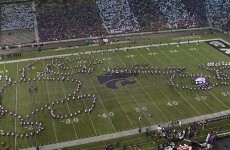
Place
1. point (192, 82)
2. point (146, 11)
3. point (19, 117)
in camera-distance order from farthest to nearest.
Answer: point (146, 11)
point (192, 82)
point (19, 117)

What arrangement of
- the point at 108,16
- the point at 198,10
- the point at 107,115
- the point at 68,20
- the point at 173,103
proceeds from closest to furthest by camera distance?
the point at 107,115
the point at 173,103
the point at 68,20
the point at 108,16
the point at 198,10

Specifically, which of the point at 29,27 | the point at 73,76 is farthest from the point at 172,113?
the point at 29,27

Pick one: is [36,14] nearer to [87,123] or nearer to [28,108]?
[28,108]

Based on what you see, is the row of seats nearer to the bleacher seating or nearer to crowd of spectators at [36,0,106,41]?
crowd of spectators at [36,0,106,41]

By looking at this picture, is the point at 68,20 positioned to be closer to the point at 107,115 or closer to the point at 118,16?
the point at 118,16

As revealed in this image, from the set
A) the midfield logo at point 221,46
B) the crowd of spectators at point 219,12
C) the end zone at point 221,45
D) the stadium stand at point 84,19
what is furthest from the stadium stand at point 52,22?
the crowd of spectators at point 219,12

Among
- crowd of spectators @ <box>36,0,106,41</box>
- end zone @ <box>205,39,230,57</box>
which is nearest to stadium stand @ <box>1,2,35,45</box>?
crowd of spectators @ <box>36,0,106,41</box>

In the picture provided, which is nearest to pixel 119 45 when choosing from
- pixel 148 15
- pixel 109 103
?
pixel 148 15
